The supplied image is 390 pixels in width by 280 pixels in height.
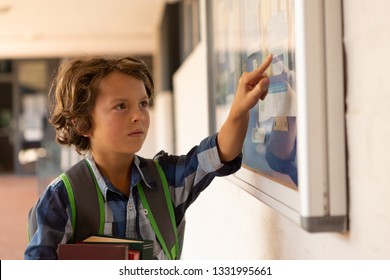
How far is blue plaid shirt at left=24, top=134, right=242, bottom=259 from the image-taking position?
81cm

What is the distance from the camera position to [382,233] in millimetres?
521

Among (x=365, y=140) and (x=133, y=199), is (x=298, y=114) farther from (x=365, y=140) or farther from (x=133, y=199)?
(x=133, y=199)

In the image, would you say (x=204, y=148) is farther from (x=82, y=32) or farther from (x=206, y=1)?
(x=82, y=32)

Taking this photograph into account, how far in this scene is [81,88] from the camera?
93 centimetres

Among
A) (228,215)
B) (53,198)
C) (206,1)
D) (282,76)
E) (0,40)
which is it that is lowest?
(228,215)

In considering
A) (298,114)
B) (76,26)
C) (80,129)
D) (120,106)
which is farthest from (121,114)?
(76,26)

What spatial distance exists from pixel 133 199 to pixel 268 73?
303mm

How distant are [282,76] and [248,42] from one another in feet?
0.85

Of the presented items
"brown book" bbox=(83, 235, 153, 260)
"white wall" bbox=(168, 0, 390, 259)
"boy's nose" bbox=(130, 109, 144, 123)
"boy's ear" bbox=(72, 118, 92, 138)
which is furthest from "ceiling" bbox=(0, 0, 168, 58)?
"white wall" bbox=(168, 0, 390, 259)

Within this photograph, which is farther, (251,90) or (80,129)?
(80,129)

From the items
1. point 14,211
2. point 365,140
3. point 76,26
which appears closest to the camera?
point 365,140

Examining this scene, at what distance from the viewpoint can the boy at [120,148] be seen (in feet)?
2.69

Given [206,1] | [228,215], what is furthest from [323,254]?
[206,1]

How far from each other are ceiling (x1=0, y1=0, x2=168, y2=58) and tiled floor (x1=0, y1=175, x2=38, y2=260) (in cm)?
146
